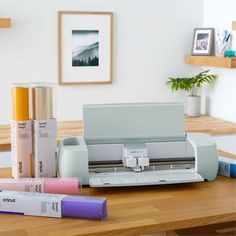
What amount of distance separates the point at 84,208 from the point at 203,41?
285 centimetres

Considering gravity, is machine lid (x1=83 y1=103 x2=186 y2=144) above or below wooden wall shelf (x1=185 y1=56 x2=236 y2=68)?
below

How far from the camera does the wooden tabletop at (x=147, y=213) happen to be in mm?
1372

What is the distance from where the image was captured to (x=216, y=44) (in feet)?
12.9

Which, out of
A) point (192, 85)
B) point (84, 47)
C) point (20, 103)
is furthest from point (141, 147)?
Result: point (192, 85)

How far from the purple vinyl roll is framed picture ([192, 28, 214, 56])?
2.77 meters

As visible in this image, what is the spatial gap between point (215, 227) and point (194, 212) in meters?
0.49

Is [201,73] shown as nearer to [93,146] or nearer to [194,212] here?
→ [93,146]

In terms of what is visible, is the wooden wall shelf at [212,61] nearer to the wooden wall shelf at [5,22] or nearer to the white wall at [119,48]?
the white wall at [119,48]

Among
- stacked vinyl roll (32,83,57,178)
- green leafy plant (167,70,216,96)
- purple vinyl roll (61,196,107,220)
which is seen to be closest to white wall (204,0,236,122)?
green leafy plant (167,70,216,96)

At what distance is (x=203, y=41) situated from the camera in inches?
158

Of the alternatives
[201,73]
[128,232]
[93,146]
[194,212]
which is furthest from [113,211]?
[201,73]

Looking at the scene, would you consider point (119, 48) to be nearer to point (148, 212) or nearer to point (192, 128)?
point (192, 128)

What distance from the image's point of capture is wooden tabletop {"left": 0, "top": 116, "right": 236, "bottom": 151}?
11.1ft

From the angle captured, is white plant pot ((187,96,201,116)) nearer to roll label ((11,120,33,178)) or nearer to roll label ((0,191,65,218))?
roll label ((11,120,33,178))
